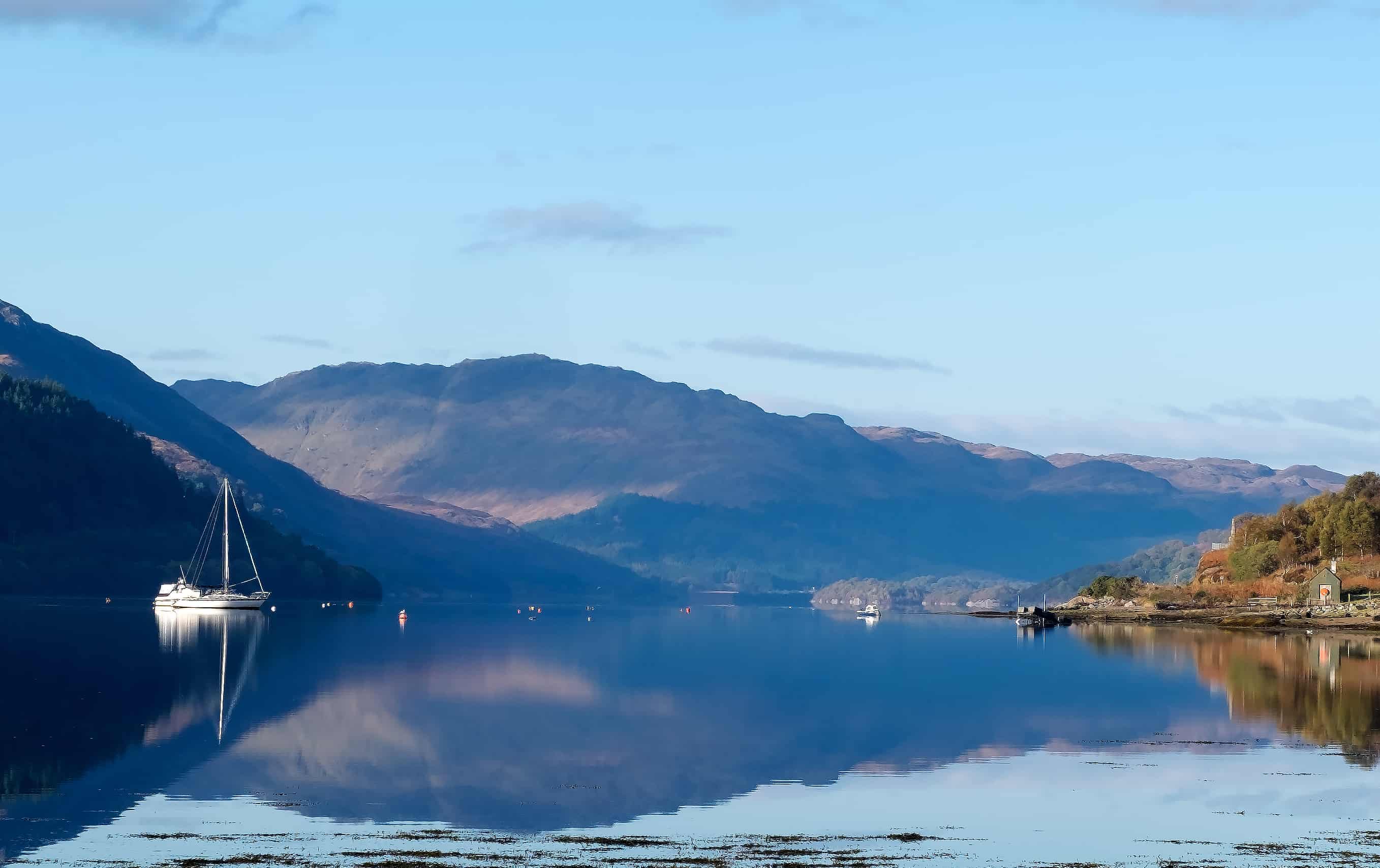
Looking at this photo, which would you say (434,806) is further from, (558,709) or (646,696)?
(646,696)

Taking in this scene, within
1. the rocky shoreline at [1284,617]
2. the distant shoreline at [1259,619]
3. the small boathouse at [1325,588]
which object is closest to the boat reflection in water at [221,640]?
the distant shoreline at [1259,619]

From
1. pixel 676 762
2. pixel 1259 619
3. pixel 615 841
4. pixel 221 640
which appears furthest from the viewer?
pixel 1259 619

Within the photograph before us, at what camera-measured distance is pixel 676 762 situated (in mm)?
54125

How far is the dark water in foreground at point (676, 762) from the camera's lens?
3753cm

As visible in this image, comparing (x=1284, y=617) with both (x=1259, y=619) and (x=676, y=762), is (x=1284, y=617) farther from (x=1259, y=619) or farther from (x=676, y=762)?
(x=676, y=762)

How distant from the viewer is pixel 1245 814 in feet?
140

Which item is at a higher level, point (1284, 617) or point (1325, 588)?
point (1325, 588)

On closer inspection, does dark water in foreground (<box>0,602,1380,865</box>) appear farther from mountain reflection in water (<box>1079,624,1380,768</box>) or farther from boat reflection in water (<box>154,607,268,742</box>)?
boat reflection in water (<box>154,607,268,742</box>)

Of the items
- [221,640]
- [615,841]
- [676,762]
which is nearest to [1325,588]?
[221,640]

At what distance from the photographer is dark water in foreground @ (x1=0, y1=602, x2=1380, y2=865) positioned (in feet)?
123

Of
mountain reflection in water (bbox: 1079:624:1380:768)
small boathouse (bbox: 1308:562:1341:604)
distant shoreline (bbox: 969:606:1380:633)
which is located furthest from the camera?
small boathouse (bbox: 1308:562:1341:604)

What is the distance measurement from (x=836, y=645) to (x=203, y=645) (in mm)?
56524

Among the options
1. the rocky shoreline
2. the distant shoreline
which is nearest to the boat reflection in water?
the distant shoreline

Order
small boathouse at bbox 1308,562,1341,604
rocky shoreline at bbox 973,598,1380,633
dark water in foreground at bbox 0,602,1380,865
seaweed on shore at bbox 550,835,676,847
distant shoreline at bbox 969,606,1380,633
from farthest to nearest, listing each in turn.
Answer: small boathouse at bbox 1308,562,1341,604 → rocky shoreline at bbox 973,598,1380,633 → distant shoreline at bbox 969,606,1380,633 → dark water in foreground at bbox 0,602,1380,865 → seaweed on shore at bbox 550,835,676,847
